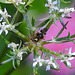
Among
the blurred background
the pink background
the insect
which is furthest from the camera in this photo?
the pink background

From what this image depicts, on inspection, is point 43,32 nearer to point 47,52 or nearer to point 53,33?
point 47,52

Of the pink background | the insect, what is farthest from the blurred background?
the insect

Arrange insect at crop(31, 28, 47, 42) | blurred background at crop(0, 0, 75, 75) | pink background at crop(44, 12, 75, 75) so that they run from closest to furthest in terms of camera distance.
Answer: insect at crop(31, 28, 47, 42), blurred background at crop(0, 0, 75, 75), pink background at crop(44, 12, 75, 75)

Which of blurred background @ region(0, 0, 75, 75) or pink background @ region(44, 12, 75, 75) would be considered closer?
blurred background @ region(0, 0, 75, 75)

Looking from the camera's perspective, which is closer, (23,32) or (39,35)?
(39,35)

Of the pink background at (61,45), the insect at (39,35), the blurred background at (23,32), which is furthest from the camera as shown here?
the pink background at (61,45)

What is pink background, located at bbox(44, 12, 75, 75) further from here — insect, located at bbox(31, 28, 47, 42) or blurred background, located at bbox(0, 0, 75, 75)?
insect, located at bbox(31, 28, 47, 42)

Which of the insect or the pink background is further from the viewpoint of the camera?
the pink background

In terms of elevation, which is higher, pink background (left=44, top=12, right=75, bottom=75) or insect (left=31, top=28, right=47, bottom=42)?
insect (left=31, top=28, right=47, bottom=42)

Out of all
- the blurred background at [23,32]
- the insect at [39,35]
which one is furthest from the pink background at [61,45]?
the insect at [39,35]

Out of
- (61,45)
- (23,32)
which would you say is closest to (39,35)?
(23,32)

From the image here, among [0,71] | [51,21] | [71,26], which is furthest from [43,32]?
[71,26]

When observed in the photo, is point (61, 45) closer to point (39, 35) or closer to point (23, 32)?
point (23, 32)

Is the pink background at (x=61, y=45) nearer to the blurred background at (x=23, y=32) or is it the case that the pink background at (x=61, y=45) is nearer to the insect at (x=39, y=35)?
the blurred background at (x=23, y=32)
